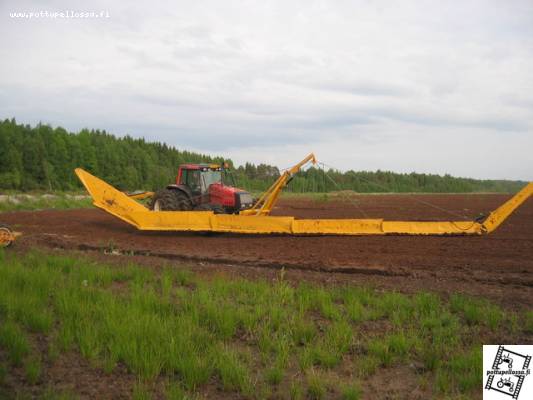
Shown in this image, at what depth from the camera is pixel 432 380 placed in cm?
492

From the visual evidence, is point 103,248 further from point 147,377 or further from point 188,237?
point 147,377

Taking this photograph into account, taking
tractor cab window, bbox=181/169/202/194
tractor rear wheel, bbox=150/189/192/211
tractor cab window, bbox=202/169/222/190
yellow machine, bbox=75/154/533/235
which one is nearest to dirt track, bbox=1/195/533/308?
yellow machine, bbox=75/154/533/235

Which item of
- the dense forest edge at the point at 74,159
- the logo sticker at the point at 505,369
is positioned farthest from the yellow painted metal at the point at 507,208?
the dense forest edge at the point at 74,159

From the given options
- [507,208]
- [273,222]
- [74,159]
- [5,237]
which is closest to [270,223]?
A: [273,222]

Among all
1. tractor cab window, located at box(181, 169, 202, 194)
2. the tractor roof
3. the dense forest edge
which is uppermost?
the dense forest edge

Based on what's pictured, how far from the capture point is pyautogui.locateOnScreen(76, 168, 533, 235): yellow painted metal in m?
12.2

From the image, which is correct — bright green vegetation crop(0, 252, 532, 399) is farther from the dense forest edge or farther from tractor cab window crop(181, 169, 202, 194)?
the dense forest edge

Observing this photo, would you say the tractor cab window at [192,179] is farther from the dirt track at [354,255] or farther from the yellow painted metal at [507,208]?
the yellow painted metal at [507,208]

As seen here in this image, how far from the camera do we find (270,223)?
1367 cm

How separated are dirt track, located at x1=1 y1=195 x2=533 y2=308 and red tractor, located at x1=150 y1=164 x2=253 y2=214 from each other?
3.36 feet

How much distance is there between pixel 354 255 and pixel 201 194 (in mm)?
6645

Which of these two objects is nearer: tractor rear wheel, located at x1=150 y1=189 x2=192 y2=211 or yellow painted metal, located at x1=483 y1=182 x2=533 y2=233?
yellow painted metal, located at x1=483 y1=182 x2=533 y2=233

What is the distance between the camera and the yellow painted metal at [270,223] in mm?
12180

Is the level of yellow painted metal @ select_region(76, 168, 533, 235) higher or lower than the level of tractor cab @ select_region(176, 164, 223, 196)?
lower
